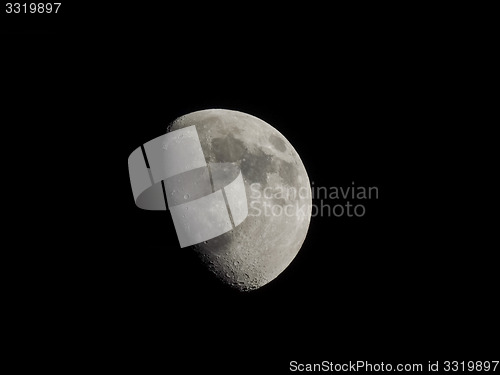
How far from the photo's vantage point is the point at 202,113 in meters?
5.39

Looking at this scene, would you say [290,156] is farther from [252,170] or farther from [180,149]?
[180,149]

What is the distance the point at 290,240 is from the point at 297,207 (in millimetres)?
396

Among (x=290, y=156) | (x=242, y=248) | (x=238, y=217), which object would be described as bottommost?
(x=242, y=248)

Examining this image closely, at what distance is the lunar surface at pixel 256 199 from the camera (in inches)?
194

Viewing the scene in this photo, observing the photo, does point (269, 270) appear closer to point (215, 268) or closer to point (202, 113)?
point (215, 268)

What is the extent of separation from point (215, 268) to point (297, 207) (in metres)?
1.18

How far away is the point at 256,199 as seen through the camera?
4.89 metres

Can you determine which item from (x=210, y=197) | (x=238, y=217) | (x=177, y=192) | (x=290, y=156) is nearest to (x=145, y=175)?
(x=177, y=192)

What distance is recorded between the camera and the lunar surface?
4.92 meters

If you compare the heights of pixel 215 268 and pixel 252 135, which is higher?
pixel 252 135

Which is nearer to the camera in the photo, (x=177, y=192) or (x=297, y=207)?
(x=177, y=192)

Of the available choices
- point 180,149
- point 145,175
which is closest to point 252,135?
point 180,149

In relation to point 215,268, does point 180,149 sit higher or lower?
higher

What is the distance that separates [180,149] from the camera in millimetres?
4965
